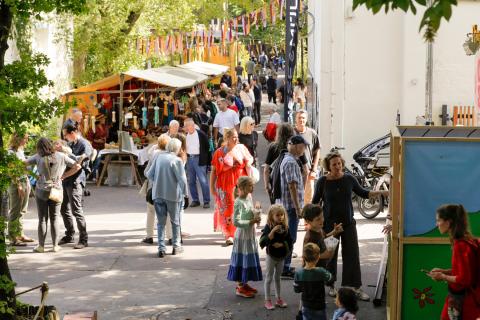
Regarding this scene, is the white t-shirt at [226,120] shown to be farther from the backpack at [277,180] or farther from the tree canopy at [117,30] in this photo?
the backpack at [277,180]

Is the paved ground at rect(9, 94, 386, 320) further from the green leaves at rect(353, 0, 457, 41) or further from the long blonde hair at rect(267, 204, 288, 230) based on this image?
the green leaves at rect(353, 0, 457, 41)

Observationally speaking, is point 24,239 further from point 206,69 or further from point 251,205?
point 206,69

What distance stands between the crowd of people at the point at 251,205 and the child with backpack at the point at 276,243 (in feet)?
0.04

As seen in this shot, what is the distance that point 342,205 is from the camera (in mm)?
10375

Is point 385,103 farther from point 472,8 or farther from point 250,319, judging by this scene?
point 250,319

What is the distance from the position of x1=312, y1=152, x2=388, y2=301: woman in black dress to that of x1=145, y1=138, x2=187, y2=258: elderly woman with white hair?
2915 mm

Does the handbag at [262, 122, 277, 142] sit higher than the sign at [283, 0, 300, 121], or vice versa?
the sign at [283, 0, 300, 121]

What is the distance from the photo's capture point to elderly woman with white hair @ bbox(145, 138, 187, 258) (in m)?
12.9

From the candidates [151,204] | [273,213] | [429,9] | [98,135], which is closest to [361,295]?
[273,213]

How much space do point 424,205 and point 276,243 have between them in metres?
2.11

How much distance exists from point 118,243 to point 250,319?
15.2 ft

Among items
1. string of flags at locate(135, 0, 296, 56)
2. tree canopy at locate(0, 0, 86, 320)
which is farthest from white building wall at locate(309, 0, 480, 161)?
tree canopy at locate(0, 0, 86, 320)

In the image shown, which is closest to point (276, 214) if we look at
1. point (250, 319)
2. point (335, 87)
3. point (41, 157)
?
point (250, 319)

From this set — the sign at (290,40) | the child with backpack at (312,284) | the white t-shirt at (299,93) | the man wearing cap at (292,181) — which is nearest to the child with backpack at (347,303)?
the child with backpack at (312,284)
